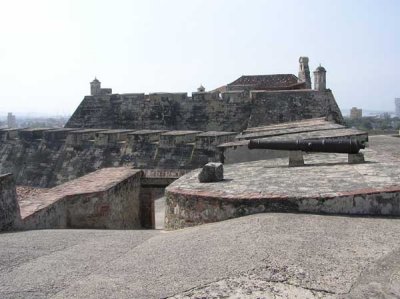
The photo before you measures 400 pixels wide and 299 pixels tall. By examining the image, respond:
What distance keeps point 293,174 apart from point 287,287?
3954 millimetres

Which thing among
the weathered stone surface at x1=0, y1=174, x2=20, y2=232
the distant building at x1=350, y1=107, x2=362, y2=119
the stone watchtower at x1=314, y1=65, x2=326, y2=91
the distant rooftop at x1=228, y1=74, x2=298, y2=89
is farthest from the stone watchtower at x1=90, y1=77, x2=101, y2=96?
the distant building at x1=350, y1=107, x2=362, y2=119

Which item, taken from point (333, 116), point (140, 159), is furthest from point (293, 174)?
point (333, 116)

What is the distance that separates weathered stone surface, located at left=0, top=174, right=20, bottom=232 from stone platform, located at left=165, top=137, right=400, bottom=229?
6.76ft

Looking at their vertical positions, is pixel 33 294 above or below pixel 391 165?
below

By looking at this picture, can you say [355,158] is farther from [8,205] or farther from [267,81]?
[267,81]

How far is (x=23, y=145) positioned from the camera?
19.4m

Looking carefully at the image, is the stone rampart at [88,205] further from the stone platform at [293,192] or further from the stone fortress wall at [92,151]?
the stone fortress wall at [92,151]

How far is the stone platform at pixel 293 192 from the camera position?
5.48 metres

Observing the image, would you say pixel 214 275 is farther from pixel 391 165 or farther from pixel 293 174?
pixel 391 165

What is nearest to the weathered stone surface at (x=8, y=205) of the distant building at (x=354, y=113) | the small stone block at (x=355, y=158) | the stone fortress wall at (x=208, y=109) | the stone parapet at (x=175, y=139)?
the small stone block at (x=355, y=158)

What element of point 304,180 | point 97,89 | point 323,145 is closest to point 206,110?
point 97,89

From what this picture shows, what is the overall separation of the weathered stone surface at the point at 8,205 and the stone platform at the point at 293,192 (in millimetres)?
2060

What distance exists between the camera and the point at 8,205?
641 cm

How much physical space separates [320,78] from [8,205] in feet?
55.1
